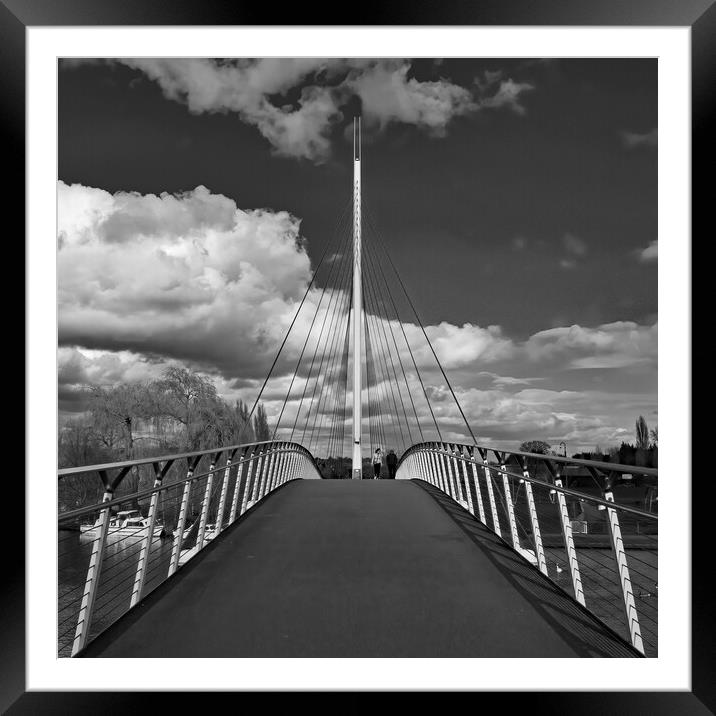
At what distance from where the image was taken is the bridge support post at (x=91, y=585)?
10.7 feet

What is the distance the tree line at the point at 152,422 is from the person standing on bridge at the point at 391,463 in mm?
4765

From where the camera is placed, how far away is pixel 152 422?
96.8ft

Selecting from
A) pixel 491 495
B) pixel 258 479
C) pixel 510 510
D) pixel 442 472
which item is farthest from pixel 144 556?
pixel 442 472

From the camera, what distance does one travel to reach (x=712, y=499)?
2.74 m

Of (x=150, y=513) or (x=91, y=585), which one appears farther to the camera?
(x=150, y=513)

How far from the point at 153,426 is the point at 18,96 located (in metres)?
27.9

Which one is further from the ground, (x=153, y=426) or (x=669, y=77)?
(x=669, y=77)

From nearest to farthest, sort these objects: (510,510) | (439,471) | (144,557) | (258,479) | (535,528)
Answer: (144,557), (535,528), (510,510), (258,479), (439,471)

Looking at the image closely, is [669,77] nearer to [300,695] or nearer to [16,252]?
[16,252]

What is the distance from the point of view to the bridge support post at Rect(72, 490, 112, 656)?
3247 mm

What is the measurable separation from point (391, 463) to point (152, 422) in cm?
1103
